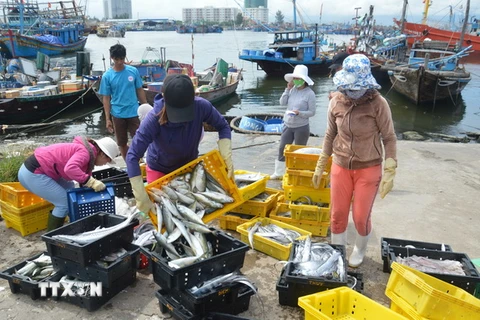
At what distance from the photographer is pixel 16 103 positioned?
50.5 ft

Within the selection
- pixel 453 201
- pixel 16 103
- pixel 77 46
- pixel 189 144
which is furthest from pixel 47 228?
pixel 77 46

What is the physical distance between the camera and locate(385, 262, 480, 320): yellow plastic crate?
245cm

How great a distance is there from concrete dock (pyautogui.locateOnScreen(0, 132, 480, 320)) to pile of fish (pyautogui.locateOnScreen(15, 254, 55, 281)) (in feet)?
0.60

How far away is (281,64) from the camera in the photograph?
1238 inches

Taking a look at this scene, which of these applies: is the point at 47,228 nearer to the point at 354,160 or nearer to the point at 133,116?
the point at 133,116

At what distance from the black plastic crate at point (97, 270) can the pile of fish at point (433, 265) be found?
2.28 meters

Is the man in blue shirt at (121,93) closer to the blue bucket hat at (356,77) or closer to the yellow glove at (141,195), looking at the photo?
the yellow glove at (141,195)

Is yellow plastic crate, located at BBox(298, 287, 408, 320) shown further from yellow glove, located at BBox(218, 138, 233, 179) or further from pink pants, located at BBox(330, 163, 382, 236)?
yellow glove, located at BBox(218, 138, 233, 179)

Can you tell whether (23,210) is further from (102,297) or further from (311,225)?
(311,225)

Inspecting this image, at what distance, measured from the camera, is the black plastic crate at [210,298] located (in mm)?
2783

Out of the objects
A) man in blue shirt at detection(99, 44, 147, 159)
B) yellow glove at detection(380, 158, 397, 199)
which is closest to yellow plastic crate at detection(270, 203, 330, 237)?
yellow glove at detection(380, 158, 397, 199)

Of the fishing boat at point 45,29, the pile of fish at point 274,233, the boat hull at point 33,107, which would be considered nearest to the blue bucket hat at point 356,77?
the pile of fish at point 274,233

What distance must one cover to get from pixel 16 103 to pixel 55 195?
44.2 ft

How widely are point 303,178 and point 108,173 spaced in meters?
2.78
